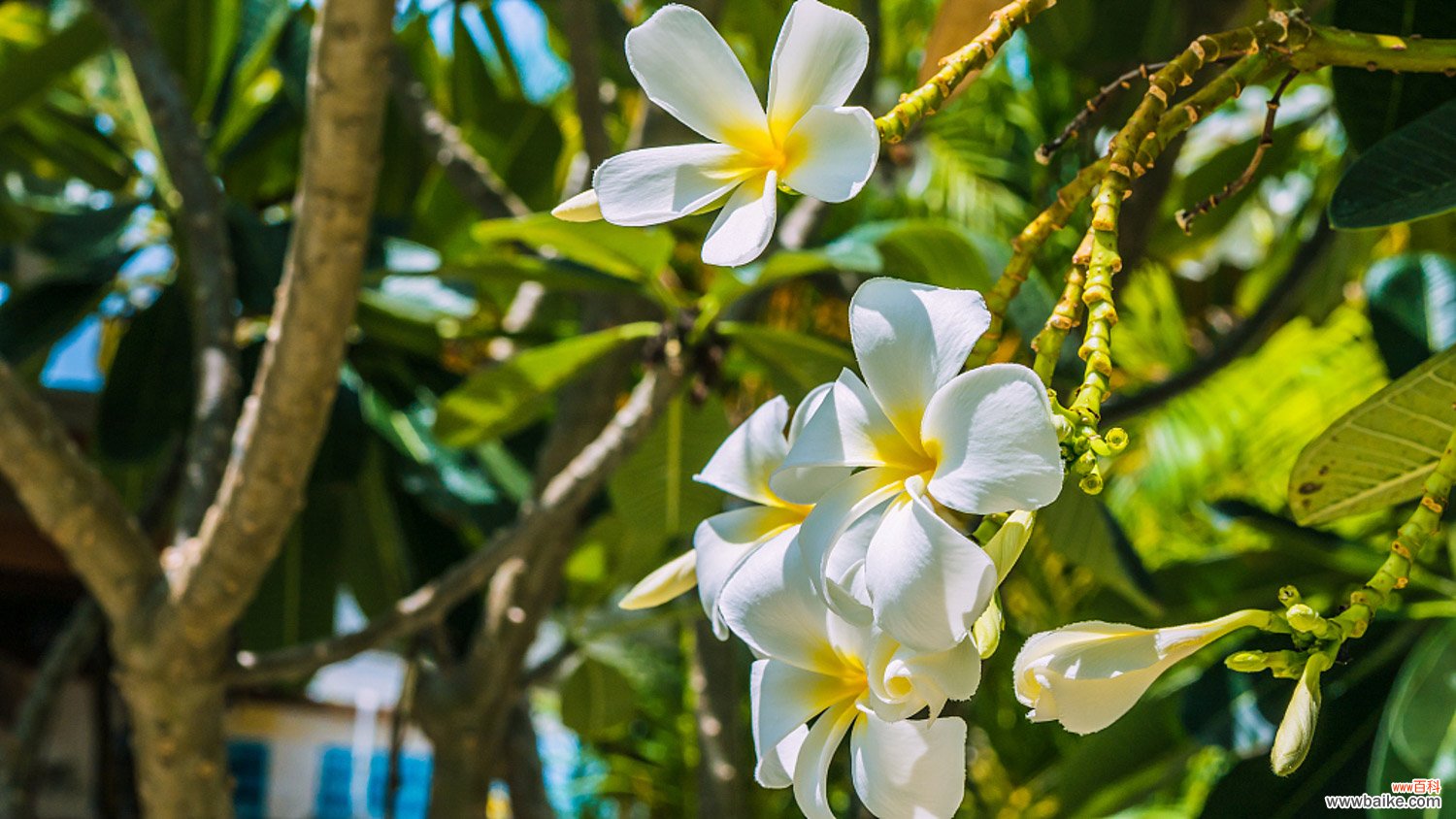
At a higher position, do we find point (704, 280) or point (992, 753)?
point (704, 280)

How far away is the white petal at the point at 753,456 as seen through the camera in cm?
31

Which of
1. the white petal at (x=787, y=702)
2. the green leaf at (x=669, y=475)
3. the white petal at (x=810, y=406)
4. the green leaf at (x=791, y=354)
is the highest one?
the green leaf at (x=791, y=354)

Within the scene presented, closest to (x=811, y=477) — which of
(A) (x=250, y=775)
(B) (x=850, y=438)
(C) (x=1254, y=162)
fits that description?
(B) (x=850, y=438)

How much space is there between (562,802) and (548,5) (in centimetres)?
227

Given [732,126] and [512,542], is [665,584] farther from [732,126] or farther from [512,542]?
[512,542]

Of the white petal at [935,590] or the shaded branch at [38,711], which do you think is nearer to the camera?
the white petal at [935,590]

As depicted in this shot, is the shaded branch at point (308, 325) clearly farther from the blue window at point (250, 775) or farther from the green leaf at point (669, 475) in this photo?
the blue window at point (250, 775)

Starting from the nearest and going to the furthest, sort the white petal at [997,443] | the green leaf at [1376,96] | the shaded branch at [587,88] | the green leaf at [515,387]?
the white petal at [997,443] < the green leaf at [1376,96] < the green leaf at [515,387] < the shaded branch at [587,88]

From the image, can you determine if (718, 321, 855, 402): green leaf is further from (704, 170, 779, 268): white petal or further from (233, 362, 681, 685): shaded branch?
(704, 170, 779, 268): white petal

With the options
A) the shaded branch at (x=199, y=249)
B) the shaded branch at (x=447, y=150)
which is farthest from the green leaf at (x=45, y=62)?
the shaded branch at (x=447, y=150)

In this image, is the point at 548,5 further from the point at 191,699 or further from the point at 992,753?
the point at 992,753

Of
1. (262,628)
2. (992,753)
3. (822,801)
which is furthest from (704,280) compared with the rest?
(822,801)

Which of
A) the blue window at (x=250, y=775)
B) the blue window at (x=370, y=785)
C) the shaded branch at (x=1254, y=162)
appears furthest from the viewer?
the blue window at (x=370, y=785)

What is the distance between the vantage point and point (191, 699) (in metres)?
0.88
